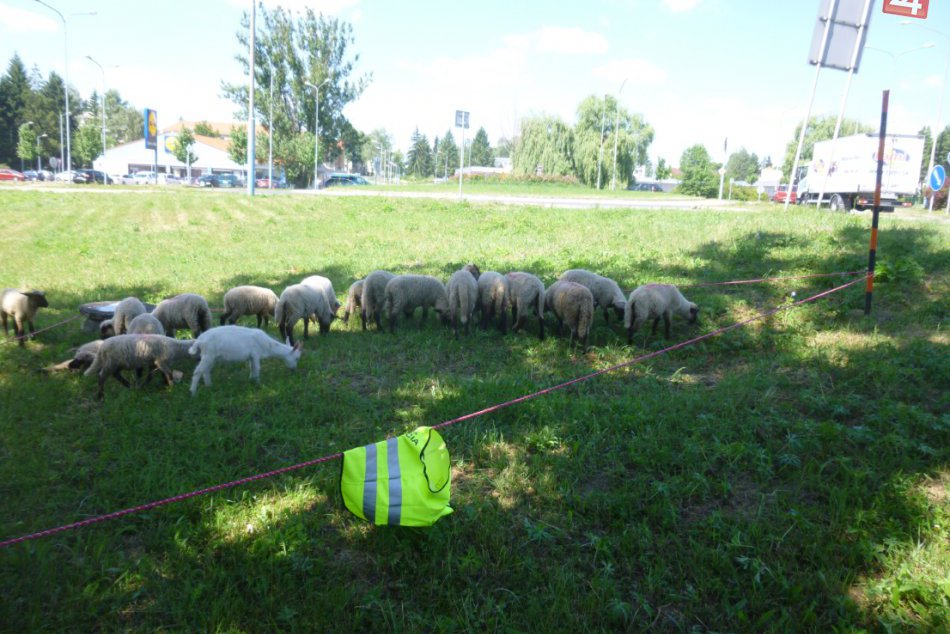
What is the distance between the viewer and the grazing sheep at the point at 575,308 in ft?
24.5

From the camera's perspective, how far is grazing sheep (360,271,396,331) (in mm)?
8867

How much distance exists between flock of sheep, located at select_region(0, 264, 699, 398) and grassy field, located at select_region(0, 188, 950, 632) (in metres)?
0.32

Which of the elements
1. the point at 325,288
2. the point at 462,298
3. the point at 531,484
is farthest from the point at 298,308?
the point at 531,484

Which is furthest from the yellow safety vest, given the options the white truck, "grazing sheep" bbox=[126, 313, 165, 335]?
the white truck

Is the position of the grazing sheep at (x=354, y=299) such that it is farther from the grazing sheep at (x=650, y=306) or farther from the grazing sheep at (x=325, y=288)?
the grazing sheep at (x=650, y=306)

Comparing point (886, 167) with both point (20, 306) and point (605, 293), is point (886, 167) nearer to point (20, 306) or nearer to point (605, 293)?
point (605, 293)

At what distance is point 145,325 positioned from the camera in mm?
6785

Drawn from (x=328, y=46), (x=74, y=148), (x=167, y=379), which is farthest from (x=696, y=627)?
(x=74, y=148)

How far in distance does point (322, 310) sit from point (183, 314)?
1.88 meters

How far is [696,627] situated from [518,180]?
51639mm

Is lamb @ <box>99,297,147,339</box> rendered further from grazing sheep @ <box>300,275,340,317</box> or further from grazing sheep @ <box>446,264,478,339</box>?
grazing sheep @ <box>446,264,478,339</box>

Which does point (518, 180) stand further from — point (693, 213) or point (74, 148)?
point (74, 148)

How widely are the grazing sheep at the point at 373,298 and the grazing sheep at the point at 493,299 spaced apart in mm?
1622

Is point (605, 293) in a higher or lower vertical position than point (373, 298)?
higher
